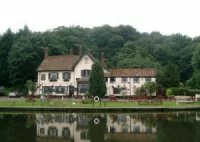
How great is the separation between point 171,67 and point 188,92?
9732mm

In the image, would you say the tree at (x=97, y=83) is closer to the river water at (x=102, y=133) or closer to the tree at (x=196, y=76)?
the tree at (x=196, y=76)

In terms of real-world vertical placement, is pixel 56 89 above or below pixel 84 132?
above

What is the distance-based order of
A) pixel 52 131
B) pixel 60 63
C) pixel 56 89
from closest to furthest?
pixel 52 131
pixel 56 89
pixel 60 63

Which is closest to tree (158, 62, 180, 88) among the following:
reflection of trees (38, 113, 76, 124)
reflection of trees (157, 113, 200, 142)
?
reflection of trees (38, 113, 76, 124)

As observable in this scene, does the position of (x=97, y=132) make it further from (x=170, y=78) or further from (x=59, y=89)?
(x=170, y=78)

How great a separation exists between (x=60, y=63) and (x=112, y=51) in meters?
42.7

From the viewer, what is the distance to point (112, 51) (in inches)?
4589

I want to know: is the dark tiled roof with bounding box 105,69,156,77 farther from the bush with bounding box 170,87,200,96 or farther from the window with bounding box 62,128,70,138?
the window with bounding box 62,128,70,138

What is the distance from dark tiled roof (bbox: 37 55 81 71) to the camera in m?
73.8

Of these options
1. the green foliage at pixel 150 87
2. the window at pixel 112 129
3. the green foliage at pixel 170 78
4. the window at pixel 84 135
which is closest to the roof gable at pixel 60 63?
the green foliage at pixel 150 87

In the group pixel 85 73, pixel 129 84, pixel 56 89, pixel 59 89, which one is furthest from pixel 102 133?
pixel 56 89

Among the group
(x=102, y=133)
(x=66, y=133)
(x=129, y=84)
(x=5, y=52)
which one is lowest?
(x=66, y=133)

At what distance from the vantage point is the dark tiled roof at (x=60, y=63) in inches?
2904

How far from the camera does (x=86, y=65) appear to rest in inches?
2874
